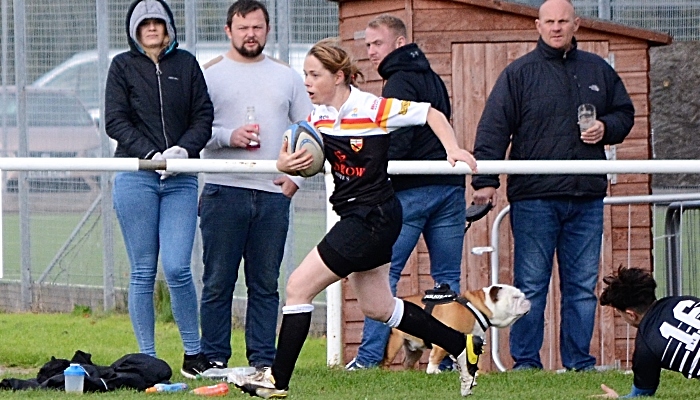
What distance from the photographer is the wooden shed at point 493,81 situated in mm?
9992

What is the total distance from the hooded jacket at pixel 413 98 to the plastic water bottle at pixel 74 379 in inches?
87.3

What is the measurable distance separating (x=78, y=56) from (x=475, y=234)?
440cm

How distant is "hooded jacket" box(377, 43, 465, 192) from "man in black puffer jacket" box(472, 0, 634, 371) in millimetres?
273

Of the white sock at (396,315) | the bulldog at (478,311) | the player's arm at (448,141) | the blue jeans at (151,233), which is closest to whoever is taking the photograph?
the player's arm at (448,141)

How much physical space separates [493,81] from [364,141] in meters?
4.03

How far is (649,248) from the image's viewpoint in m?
10.1

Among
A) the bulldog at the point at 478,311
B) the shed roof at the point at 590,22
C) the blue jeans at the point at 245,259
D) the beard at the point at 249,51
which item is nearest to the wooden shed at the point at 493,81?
the shed roof at the point at 590,22

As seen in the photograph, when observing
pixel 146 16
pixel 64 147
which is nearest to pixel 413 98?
pixel 146 16

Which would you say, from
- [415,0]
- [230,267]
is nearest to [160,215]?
[230,267]

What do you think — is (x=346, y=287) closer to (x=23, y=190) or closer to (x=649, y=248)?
(x=649, y=248)

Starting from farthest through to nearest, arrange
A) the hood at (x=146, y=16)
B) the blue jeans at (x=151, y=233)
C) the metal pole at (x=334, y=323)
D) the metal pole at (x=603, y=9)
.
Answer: the metal pole at (x=603, y=9) < the metal pole at (x=334, y=323) < the hood at (x=146, y=16) < the blue jeans at (x=151, y=233)

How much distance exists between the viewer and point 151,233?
750cm

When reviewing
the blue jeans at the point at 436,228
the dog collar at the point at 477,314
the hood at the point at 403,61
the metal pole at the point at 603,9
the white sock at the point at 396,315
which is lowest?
the dog collar at the point at 477,314

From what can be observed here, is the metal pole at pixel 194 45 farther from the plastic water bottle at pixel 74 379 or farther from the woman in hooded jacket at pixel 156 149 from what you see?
the plastic water bottle at pixel 74 379
